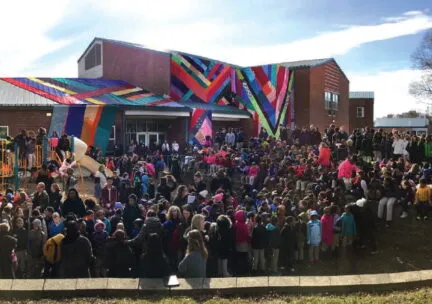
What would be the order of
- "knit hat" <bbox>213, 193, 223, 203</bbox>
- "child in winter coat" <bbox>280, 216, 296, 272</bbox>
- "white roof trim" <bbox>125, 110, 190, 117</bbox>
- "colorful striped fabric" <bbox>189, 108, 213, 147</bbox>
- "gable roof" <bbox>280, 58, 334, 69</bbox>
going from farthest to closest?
"gable roof" <bbox>280, 58, 334, 69</bbox>, "colorful striped fabric" <bbox>189, 108, 213, 147</bbox>, "white roof trim" <bbox>125, 110, 190, 117</bbox>, "knit hat" <bbox>213, 193, 223, 203</bbox>, "child in winter coat" <bbox>280, 216, 296, 272</bbox>

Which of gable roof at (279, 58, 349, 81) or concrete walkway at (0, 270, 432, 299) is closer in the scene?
concrete walkway at (0, 270, 432, 299)

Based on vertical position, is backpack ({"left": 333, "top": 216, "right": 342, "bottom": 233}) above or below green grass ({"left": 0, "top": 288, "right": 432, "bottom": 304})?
below

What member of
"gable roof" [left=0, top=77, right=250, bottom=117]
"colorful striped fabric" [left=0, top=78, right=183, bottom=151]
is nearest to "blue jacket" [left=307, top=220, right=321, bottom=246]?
"colorful striped fabric" [left=0, top=78, right=183, bottom=151]

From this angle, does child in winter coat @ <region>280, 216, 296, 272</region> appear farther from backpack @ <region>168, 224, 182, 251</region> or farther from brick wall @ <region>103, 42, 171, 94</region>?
brick wall @ <region>103, 42, 171, 94</region>

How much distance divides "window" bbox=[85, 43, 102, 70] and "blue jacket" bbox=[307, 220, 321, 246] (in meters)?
27.2

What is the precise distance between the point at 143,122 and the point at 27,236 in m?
21.4

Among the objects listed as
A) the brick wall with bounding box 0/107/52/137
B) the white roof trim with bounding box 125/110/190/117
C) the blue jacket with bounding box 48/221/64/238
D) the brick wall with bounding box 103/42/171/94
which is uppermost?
the brick wall with bounding box 103/42/171/94

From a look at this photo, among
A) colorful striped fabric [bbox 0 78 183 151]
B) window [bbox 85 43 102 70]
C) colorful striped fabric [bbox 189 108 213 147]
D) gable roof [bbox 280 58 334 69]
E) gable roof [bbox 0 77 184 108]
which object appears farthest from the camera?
gable roof [bbox 280 58 334 69]

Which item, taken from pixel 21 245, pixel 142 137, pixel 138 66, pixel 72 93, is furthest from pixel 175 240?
pixel 138 66

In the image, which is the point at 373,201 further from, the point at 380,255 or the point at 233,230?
the point at 233,230

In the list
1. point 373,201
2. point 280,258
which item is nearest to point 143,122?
point 373,201

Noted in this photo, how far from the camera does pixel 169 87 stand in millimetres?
30859

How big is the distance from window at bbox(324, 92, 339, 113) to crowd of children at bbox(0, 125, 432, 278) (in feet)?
70.1

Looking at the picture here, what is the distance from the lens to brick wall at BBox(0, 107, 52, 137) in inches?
970
